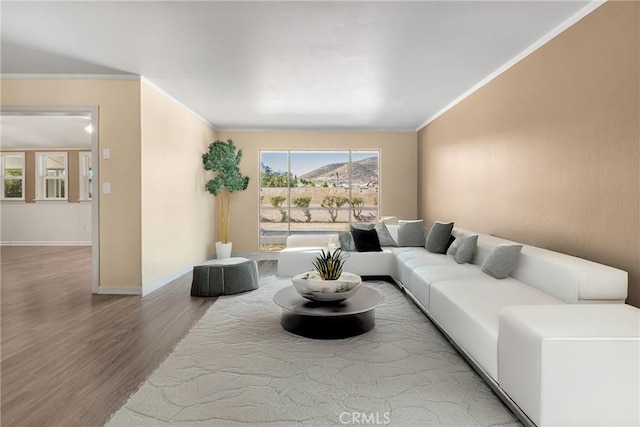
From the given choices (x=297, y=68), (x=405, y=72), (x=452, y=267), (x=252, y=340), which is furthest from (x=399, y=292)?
(x=297, y=68)

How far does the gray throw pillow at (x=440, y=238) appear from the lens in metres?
5.16

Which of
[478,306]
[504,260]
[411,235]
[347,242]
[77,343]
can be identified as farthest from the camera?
[411,235]

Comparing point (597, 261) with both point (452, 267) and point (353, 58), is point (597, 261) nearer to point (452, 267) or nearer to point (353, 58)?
point (452, 267)

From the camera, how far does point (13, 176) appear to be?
9633 millimetres

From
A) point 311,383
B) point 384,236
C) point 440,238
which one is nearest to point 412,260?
point 440,238

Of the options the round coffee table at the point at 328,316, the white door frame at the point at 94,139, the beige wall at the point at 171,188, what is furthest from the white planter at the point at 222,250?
the round coffee table at the point at 328,316

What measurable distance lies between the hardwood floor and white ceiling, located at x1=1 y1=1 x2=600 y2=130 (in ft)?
9.04

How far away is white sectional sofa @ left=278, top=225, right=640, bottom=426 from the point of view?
5.73 ft

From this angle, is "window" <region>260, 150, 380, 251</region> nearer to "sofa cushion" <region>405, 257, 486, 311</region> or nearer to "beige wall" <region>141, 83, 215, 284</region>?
"beige wall" <region>141, 83, 215, 284</region>

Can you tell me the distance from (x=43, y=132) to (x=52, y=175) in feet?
4.46

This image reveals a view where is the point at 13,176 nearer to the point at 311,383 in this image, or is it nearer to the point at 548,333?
the point at 311,383

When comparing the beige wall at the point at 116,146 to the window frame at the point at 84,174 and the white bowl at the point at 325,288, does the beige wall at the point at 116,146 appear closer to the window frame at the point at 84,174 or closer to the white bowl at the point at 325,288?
→ the white bowl at the point at 325,288

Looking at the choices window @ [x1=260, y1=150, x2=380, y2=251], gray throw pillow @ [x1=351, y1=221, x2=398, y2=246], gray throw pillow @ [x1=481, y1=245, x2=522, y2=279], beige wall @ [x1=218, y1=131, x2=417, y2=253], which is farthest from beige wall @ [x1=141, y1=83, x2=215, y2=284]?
gray throw pillow @ [x1=481, y1=245, x2=522, y2=279]

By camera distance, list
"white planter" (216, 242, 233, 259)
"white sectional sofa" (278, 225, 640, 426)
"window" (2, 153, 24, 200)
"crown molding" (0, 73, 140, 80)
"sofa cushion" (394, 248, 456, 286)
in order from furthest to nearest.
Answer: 1. "window" (2, 153, 24, 200)
2. "white planter" (216, 242, 233, 259)
3. "crown molding" (0, 73, 140, 80)
4. "sofa cushion" (394, 248, 456, 286)
5. "white sectional sofa" (278, 225, 640, 426)
